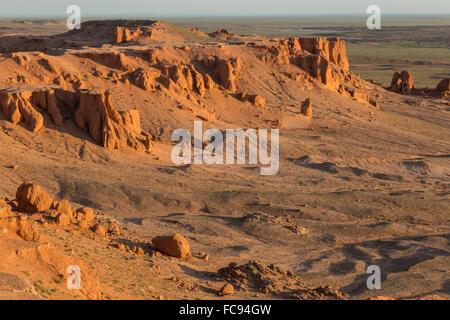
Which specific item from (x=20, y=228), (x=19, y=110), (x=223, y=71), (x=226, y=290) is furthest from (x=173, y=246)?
(x=223, y=71)

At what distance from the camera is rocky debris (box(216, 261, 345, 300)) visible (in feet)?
52.9

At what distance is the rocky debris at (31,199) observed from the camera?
18.2 m

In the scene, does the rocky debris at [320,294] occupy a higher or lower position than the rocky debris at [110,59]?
lower

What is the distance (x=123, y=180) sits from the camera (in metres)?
27.8

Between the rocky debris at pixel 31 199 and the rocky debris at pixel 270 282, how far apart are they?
19.3ft

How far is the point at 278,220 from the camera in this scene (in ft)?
79.7

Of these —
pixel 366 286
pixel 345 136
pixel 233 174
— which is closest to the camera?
pixel 366 286

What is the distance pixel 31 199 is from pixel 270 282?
7661 mm

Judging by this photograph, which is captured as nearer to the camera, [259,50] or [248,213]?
[248,213]

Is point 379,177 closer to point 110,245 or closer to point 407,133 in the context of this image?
point 407,133

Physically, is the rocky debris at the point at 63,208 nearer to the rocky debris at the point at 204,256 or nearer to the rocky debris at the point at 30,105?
the rocky debris at the point at 204,256

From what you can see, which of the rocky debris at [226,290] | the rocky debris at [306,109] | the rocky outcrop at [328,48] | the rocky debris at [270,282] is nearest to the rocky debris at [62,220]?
the rocky debris at [270,282]
